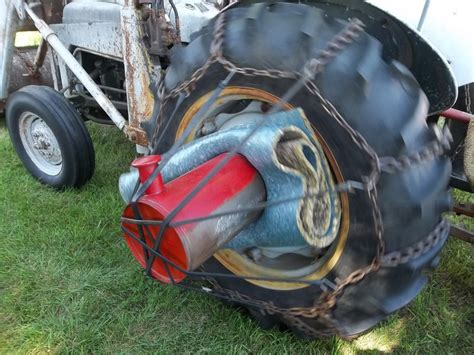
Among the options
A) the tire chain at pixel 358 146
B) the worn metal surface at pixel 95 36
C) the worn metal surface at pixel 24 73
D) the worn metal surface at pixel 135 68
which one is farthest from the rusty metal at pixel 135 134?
the worn metal surface at pixel 24 73

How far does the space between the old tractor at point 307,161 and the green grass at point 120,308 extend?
0.91 feet

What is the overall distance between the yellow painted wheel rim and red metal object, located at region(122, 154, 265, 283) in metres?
0.20

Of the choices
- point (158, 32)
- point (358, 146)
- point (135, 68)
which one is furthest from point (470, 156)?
point (135, 68)

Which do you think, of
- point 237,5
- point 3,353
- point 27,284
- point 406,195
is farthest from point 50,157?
point 406,195

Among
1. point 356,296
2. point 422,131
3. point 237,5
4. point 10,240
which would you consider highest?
point 237,5

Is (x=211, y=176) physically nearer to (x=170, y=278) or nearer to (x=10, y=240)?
(x=170, y=278)

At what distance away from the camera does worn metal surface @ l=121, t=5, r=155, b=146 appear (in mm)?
2426

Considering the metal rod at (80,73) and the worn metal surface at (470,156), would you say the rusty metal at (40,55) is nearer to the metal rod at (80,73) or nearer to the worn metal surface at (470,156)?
the metal rod at (80,73)

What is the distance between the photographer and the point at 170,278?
4.85 ft

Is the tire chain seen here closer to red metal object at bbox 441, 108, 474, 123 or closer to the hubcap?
red metal object at bbox 441, 108, 474, 123

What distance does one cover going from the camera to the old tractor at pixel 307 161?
135cm

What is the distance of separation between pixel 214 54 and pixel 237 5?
0.30 meters

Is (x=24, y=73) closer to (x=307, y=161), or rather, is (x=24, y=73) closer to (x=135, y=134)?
(x=135, y=134)

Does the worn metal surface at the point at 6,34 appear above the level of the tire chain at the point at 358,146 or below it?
below
